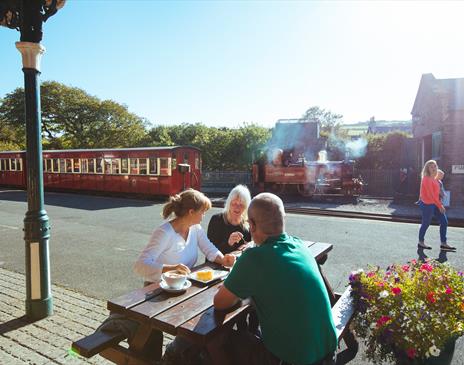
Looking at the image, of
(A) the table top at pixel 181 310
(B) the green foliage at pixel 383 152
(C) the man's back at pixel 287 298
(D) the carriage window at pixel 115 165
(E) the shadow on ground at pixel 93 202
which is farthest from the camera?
(B) the green foliage at pixel 383 152

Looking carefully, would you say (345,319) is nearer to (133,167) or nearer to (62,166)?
(133,167)

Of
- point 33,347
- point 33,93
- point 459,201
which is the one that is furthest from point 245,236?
point 459,201

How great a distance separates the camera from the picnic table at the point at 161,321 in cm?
213

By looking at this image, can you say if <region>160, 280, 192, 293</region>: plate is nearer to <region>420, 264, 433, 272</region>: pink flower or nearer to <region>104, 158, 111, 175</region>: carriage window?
<region>420, 264, 433, 272</region>: pink flower

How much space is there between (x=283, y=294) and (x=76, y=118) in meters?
43.2

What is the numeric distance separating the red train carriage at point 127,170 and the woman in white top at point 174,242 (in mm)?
14362

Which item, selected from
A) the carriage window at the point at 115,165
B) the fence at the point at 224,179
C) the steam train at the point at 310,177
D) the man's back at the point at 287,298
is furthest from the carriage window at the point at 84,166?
A: the man's back at the point at 287,298

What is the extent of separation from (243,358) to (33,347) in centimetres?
221

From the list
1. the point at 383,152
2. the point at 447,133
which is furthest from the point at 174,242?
the point at 383,152

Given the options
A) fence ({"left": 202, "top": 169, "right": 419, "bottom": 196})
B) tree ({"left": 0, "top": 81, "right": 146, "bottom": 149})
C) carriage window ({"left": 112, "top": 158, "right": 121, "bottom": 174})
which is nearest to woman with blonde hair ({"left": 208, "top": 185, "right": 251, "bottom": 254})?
carriage window ({"left": 112, "top": 158, "right": 121, "bottom": 174})

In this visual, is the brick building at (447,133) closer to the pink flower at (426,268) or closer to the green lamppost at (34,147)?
the pink flower at (426,268)

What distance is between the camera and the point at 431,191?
7199mm

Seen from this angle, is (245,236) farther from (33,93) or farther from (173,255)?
(33,93)

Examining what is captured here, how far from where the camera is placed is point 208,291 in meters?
2.67
